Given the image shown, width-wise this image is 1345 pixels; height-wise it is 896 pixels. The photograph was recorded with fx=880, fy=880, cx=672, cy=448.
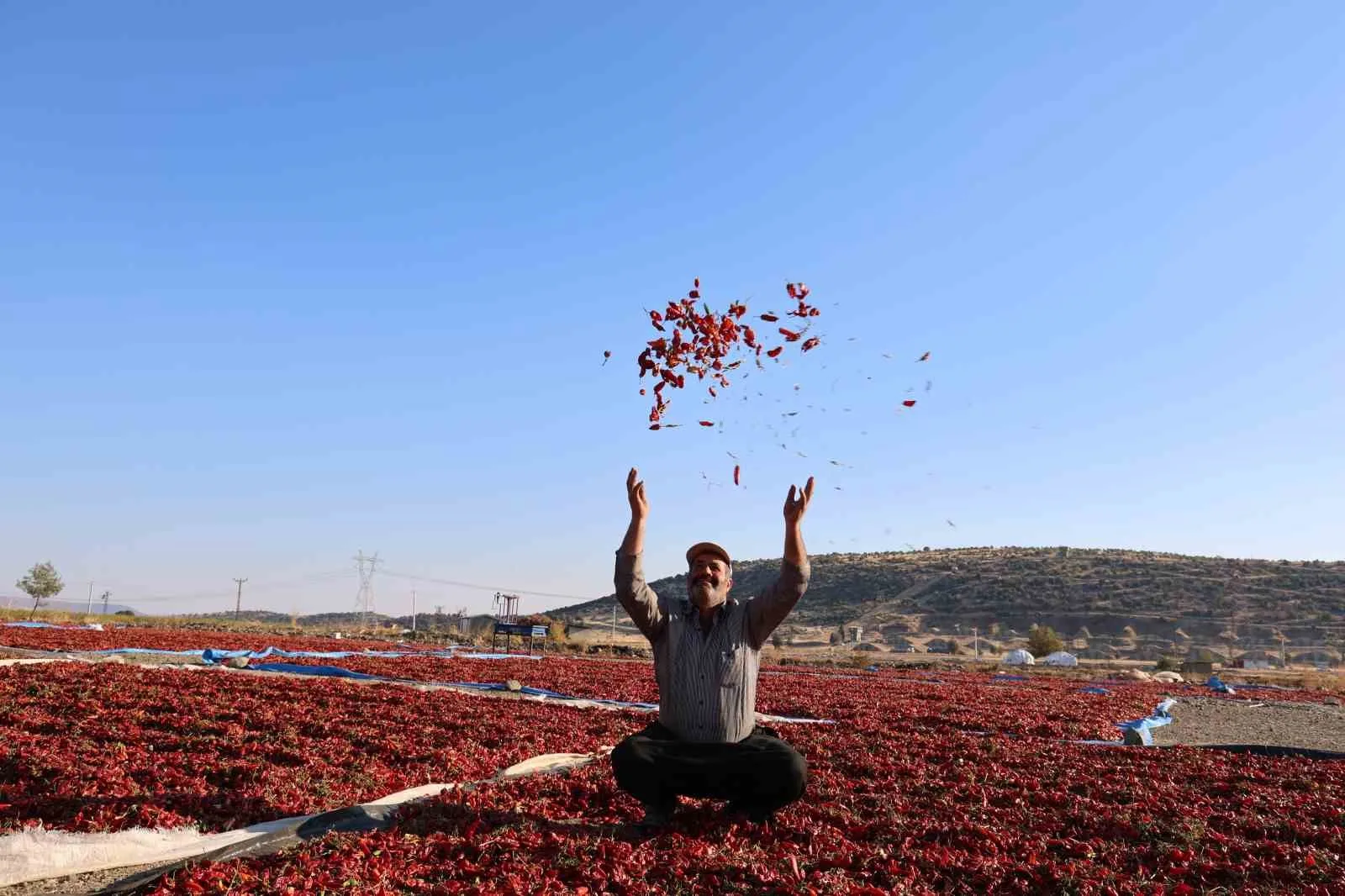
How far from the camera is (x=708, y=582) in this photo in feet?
21.3

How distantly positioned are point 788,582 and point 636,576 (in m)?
1.06

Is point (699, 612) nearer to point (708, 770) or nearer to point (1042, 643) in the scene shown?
point (708, 770)

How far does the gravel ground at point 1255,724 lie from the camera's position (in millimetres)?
15344

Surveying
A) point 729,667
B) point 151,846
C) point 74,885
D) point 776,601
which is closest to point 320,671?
point 151,846

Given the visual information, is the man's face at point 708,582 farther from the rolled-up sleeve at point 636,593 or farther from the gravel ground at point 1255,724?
the gravel ground at point 1255,724

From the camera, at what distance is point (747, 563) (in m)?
126

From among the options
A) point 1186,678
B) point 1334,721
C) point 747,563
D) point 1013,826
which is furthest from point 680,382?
point 747,563

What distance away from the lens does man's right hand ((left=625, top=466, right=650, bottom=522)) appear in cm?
631

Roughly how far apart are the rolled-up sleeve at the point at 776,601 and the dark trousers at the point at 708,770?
30.3 inches

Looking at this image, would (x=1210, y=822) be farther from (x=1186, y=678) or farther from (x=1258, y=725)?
(x=1186, y=678)

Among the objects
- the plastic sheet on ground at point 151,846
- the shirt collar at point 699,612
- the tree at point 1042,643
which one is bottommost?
the tree at point 1042,643

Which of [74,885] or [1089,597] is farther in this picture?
[1089,597]

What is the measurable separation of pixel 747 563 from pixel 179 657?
10548 cm

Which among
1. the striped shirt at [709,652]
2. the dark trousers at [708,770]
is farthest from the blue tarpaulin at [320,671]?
the striped shirt at [709,652]
